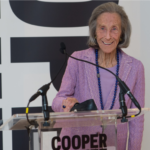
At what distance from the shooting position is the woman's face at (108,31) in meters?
1.75

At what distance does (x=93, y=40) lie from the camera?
1.84 meters

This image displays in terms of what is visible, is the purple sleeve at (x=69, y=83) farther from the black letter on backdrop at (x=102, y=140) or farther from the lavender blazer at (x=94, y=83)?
the black letter on backdrop at (x=102, y=140)

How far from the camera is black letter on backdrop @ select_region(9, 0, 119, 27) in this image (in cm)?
243

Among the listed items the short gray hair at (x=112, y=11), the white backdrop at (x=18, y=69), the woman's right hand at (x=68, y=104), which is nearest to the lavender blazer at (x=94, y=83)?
the short gray hair at (x=112, y=11)

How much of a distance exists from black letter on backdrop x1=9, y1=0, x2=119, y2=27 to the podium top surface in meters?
1.52

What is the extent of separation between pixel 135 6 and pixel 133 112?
161 cm

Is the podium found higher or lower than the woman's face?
lower

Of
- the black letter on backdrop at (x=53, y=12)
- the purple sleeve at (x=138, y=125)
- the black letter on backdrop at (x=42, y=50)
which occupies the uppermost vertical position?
the black letter on backdrop at (x=53, y=12)

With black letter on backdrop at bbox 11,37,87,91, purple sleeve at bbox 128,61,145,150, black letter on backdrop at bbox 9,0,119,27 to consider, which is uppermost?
black letter on backdrop at bbox 9,0,119,27

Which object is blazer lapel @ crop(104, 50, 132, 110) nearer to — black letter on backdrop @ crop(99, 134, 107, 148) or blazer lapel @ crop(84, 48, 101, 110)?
blazer lapel @ crop(84, 48, 101, 110)

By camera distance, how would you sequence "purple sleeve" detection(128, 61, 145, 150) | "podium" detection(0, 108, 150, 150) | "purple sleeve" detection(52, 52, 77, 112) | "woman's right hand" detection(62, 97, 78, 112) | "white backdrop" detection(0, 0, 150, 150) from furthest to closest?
1. "white backdrop" detection(0, 0, 150, 150)
2. "purple sleeve" detection(52, 52, 77, 112)
3. "purple sleeve" detection(128, 61, 145, 150)
4. "woman's right hand" detection(62, 97, 78, 112)
5. "podium" detection(0, 108, 150, 150)

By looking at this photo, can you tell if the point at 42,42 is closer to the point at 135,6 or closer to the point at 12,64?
the point at 12,64

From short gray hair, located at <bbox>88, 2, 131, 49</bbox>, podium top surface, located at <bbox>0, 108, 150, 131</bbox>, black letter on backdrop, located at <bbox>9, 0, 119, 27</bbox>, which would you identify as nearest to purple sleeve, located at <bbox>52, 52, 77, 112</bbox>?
short gray hair, located at <bbox>88, 2, 131, 49</bbox>

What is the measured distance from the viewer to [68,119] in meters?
1.04
